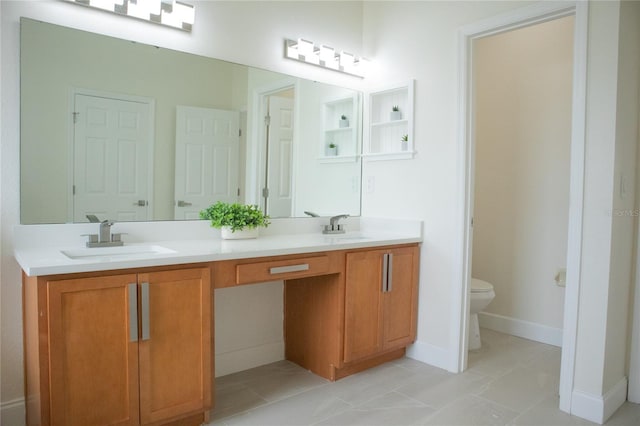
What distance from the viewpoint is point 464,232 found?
260cm

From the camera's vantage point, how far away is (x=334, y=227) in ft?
9.73

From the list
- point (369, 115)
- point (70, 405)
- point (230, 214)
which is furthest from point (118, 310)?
point (369, 115)

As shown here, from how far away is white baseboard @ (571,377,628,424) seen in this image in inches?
81.4

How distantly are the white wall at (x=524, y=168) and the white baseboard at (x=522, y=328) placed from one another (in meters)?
0.04

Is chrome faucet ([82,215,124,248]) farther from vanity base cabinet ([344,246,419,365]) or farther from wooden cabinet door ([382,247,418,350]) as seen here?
wooden cabinet door ([382,247,418,350])

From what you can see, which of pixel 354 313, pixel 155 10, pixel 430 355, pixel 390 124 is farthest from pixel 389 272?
pixel 155 10

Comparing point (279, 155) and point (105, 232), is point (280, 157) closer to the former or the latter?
point (279, 155)

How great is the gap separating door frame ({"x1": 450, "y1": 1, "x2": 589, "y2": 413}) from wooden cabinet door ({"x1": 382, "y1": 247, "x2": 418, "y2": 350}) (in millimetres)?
262

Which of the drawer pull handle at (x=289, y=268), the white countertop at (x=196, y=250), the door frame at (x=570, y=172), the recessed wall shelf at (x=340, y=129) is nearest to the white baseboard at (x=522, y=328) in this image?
the door frame at (x=570, y=172)

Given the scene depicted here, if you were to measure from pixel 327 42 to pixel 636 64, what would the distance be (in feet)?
5.80

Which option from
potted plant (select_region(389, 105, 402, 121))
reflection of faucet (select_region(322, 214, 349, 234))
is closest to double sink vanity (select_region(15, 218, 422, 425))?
reflection of faucet (select_region(322, 214, 349, 234))

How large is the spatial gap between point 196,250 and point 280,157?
1.04m

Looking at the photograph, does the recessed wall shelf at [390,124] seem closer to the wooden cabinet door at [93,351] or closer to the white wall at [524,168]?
the white wall at [524,168]

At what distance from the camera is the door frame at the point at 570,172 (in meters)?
2.09
